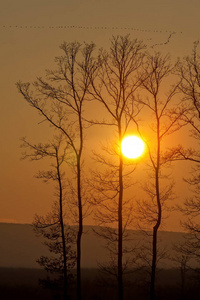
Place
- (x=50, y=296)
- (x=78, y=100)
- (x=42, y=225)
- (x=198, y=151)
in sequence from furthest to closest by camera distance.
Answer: (x=50, y=296) → (x=42, y=225) → (x=78, y=100) → (x=198, y=151)

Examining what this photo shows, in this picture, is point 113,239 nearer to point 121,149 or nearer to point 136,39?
point 121,149

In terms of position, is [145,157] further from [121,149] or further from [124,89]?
[124,89]

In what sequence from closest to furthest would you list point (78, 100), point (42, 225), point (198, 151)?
point (198, 151)
point (78, 100)
point (42, 225)

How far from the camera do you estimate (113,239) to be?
118ft

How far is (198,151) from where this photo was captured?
35156mm

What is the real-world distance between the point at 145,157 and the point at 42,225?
9821 millimetres

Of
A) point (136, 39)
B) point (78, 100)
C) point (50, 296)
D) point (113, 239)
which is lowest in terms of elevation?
point (50, 296)

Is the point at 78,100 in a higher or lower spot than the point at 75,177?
higher

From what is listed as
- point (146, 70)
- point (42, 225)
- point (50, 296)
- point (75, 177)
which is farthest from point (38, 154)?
point (50, 296)

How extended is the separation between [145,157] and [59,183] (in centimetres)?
844

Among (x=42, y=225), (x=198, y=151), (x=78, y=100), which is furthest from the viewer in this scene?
(x=42, y=225)

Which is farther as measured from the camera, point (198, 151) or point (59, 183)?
point (59, 183)

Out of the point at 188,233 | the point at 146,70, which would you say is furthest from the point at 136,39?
the point at 188,233

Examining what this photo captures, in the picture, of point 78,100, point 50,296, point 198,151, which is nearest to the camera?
point 198,151
